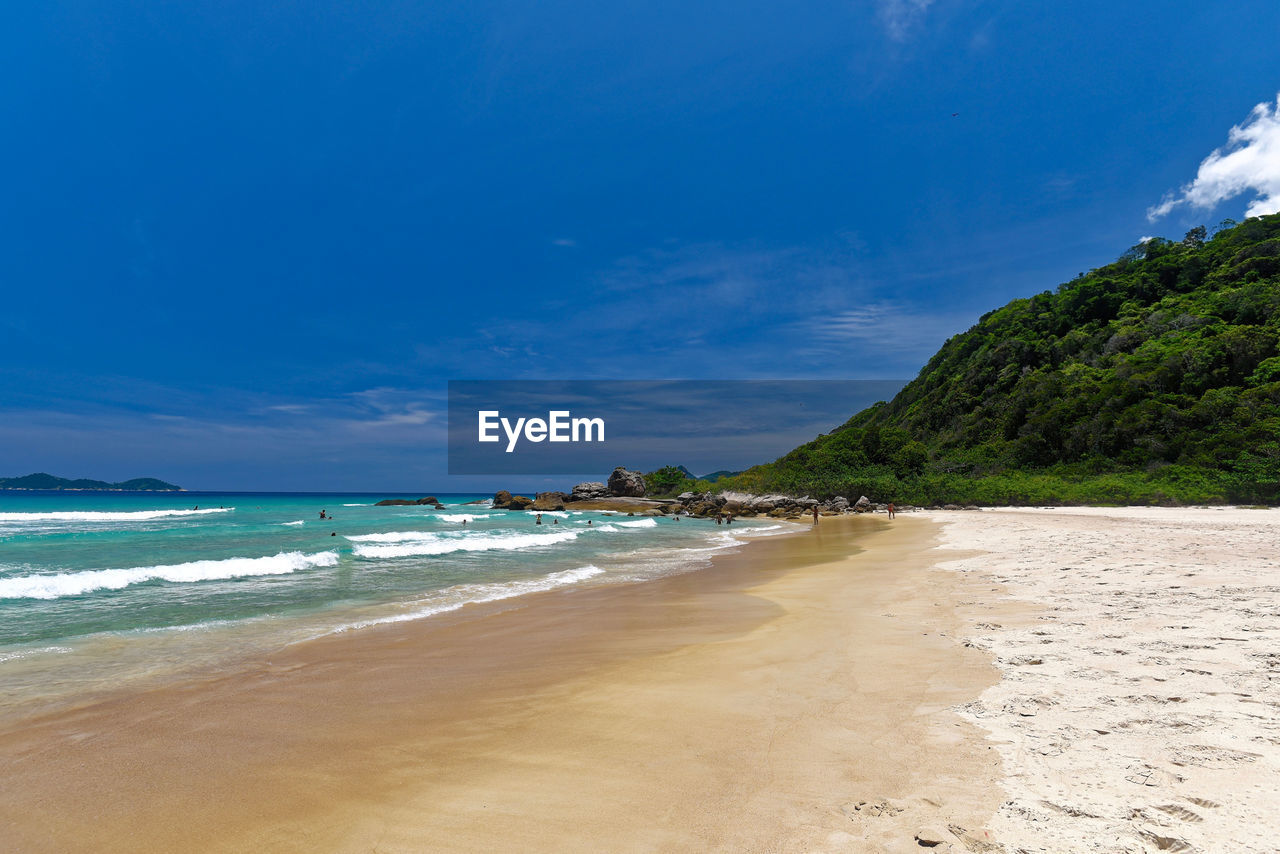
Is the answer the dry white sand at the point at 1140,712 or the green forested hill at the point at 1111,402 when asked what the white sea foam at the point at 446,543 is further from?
the green forested hill at the point at 1111,402

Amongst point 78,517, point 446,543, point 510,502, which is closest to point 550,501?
point 510,502

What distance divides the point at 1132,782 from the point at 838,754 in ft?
5.28

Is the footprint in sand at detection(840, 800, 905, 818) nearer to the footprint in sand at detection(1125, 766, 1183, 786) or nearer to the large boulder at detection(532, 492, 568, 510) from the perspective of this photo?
the footprint in sand at detection(1125, 766, 1183, 786)

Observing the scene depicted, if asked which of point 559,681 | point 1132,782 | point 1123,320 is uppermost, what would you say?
point 1123,320

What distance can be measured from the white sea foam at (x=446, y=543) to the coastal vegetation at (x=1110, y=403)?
37383 millimetres

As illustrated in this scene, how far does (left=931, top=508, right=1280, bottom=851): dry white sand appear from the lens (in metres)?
2.69

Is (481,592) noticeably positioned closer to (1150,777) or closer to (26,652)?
(26,652)

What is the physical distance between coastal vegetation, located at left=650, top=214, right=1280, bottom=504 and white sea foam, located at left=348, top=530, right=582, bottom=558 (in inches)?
1472

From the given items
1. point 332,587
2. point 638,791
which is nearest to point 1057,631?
point 638,791

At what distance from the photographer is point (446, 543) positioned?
24953 mm

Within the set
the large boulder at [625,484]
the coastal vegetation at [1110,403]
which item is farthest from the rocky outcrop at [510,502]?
the coastal vegetation at [1110,403]

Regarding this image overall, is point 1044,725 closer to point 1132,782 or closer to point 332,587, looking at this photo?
point 1132,782

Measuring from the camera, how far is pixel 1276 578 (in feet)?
27.1

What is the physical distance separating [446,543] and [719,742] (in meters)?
22.9
